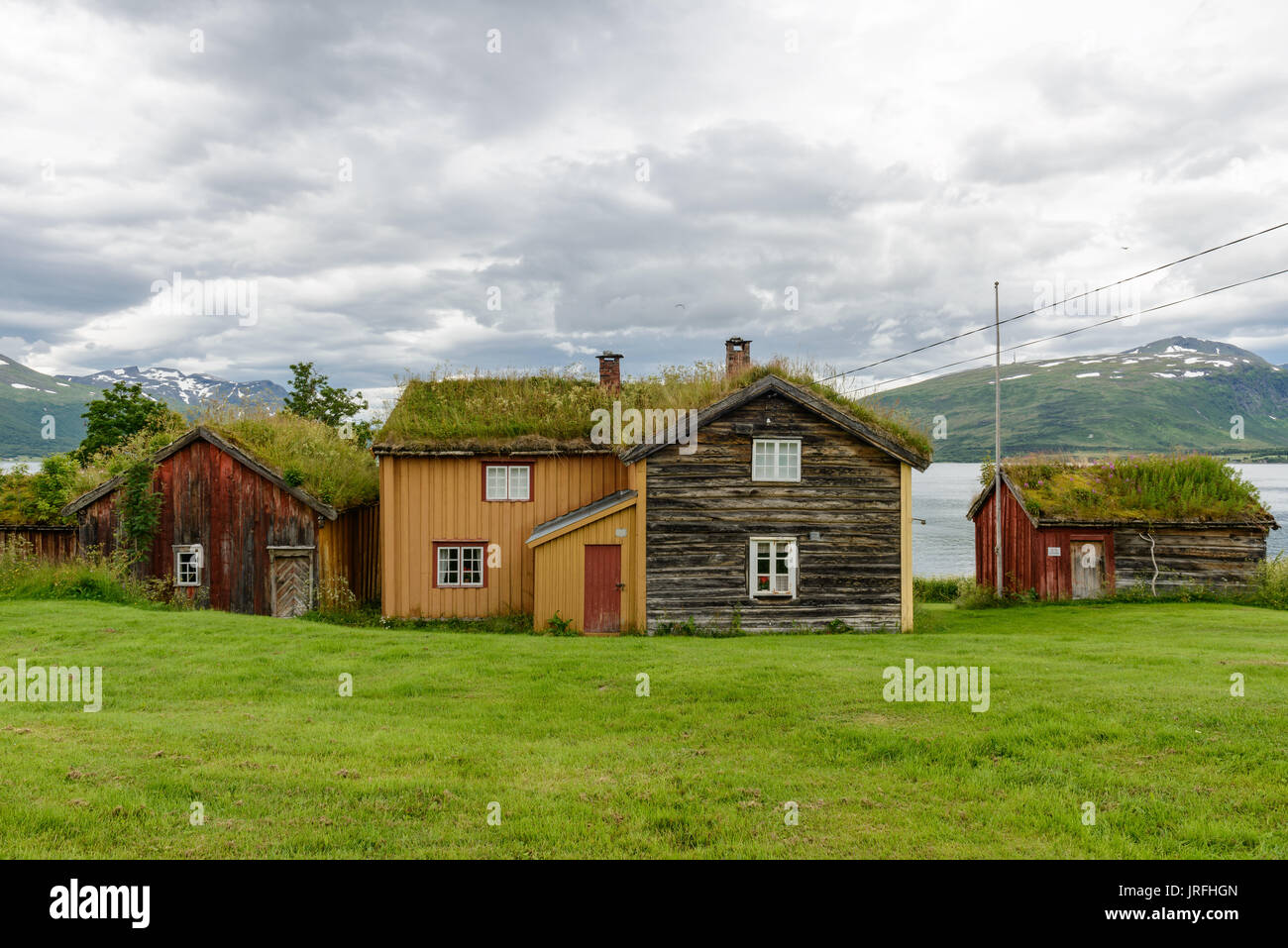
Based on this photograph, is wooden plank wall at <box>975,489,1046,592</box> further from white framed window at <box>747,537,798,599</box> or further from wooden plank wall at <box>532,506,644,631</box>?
wooden plank wall at <box>532,506,644,631</box>

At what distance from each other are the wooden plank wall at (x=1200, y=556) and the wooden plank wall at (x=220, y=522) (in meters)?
30.9

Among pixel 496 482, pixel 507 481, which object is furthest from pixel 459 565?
pixel 507 481

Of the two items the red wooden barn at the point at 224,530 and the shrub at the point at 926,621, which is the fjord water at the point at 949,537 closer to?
the shrub at the point at 926,621

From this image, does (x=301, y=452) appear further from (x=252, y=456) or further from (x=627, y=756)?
(x=627, y=756)

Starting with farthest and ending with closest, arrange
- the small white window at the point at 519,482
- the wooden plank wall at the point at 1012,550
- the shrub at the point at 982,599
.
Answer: the shrub at the point at 982,599 < the wooden plank wall at the point at 1012,550 < the small white window at the point at 519,482

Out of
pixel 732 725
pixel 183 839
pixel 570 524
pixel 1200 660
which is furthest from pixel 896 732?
pixel 570 524

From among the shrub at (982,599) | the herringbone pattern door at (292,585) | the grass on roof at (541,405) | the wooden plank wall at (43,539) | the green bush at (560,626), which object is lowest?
the shrub at (982,599)

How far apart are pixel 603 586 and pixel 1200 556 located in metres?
24.2

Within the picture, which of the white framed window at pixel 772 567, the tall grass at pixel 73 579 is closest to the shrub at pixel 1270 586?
the white framed window at pixel 772 567

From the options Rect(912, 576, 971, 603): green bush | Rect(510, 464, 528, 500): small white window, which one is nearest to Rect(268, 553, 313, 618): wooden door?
Rect(510, 464, 528, 500): small white window

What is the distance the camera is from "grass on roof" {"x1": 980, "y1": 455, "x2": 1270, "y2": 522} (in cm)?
3030

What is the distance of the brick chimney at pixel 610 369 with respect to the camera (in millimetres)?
28047

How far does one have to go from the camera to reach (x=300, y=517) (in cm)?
2464
